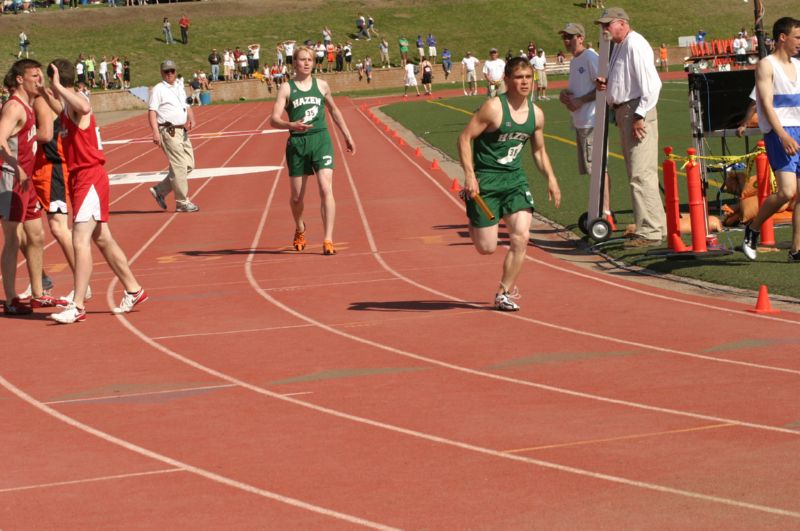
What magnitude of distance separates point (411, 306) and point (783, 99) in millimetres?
3270

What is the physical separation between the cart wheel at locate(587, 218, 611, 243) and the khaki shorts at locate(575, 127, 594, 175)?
88 cm

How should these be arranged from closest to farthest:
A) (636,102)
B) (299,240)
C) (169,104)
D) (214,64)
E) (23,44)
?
(636,102) → (299,240) → (169,104) → (214,64) → (23,44)

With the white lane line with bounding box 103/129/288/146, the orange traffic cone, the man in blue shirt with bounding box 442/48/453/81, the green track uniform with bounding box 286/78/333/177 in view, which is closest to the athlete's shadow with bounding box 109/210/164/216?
the green track uniform with bounding box 286/78/333/177

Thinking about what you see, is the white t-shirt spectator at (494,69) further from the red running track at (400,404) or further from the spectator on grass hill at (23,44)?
the spectator on grass hill at (23,44)

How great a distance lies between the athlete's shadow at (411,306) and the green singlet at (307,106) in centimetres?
323

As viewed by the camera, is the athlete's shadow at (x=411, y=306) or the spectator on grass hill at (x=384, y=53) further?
the spectator on grass hill at (x=384, y=53)

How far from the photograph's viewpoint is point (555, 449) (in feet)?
19.7

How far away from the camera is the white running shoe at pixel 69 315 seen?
10.1 m

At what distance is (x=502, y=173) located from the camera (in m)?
9.58

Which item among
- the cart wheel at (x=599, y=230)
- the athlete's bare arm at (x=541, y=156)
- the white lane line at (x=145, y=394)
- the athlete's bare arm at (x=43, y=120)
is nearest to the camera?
the white lane line at (x=145, y=394)

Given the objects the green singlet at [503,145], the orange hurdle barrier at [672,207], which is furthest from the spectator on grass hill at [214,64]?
the green singlet at [503,145]

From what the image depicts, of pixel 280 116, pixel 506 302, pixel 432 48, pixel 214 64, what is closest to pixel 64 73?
pixel 280 116

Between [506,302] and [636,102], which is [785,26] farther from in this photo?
[506,302]

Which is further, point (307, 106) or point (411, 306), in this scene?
point (307, 106)
